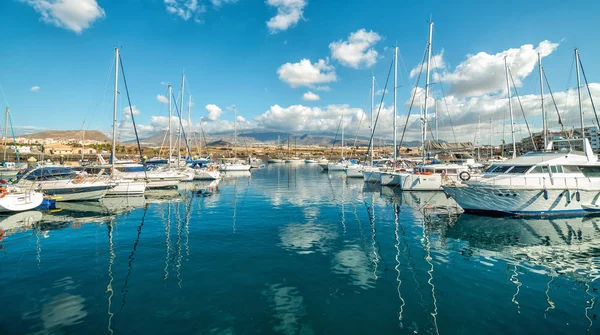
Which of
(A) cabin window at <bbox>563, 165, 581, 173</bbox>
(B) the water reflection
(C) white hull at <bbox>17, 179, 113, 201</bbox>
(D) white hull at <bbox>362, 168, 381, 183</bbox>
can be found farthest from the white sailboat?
(A) cabin window at <bbox>563, 165, 581, 173</bbox>

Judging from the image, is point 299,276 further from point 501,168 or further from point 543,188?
point 501,168

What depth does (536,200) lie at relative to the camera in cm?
1886

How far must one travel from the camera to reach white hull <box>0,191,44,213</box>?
2008 centimetres

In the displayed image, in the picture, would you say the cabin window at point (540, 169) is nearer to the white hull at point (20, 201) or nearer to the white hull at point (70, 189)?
the white hull at point (70, 189)

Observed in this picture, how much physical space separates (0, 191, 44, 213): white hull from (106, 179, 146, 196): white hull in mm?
7399

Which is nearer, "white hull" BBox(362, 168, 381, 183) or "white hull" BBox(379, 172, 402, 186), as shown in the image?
"white hull" BBox(379, 172, 402, 186)

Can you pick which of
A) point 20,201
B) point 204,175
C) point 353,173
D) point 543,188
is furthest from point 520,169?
point 204,175

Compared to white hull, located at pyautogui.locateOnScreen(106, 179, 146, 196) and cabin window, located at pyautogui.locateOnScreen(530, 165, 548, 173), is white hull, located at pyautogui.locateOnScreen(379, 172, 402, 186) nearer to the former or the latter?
cabin window, located at pyautogui.locateOnScreen(530, 165, 548, 173)

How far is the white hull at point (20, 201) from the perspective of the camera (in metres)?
20.1

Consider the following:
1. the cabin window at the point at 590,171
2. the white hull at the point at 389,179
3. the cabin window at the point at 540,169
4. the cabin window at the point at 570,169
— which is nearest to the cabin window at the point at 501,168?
the cabin window at the point at 540,169

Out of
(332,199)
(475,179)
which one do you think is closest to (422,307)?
(475,179)

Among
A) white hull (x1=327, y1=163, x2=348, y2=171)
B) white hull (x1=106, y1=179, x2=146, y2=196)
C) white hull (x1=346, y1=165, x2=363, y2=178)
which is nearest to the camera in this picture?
white hull (x1=106, y1=179, x2=146, y2=196)

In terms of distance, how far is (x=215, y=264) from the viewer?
11250 mm

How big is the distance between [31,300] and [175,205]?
685 inches
